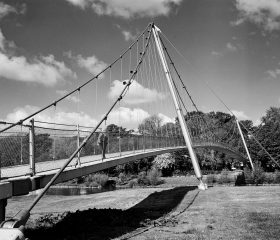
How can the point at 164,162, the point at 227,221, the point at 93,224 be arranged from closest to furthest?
the point at 227,221, the point at 93,224, the point at 164,162

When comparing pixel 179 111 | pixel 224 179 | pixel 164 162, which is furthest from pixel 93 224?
pixel 164 162

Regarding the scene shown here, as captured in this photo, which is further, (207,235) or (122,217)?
(122,217)

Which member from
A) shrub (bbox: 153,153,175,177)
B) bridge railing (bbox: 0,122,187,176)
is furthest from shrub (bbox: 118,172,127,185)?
bridge railing (bbox: 0,122,187,176)

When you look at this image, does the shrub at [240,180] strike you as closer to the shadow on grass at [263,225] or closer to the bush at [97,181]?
the bush at [97,181]

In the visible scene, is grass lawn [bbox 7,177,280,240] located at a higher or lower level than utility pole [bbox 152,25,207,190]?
lower

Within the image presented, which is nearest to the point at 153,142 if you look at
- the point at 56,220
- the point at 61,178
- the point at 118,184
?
the point at 56,220

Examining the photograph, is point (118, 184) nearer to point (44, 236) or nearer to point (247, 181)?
point (247, 181)

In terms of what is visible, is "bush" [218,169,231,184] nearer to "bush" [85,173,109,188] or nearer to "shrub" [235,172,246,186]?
"shrub" [235,172,246,186]

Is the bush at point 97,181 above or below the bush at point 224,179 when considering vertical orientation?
below

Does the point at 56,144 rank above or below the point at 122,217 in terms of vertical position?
above

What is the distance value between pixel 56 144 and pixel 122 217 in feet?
10.8

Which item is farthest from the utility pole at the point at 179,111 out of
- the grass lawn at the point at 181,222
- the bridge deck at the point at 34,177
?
the bridge deck at the point at 34,177

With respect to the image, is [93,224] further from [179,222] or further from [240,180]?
[240,180]

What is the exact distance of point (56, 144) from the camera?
11.1m
